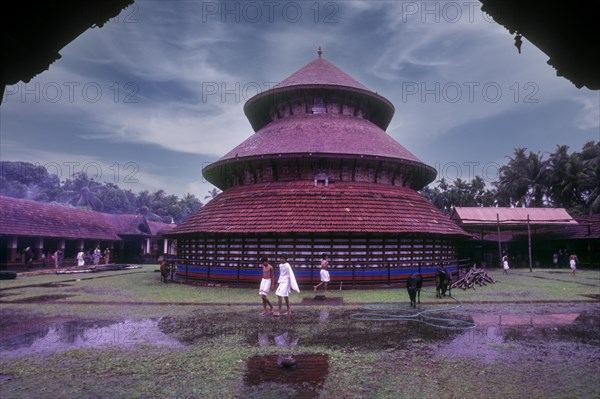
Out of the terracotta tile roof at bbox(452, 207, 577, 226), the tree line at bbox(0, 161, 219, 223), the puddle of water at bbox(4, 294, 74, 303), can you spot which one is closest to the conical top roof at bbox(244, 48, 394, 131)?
the terracotta tile roof at bbox(452, 207, 577, 226)

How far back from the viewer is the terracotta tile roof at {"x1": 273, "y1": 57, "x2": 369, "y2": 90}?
76.5ft

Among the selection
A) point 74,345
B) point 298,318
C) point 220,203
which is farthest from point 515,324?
point 220,203

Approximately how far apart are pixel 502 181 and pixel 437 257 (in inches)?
1821

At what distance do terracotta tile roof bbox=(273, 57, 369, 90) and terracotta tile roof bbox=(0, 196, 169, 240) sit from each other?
2153 centimetres

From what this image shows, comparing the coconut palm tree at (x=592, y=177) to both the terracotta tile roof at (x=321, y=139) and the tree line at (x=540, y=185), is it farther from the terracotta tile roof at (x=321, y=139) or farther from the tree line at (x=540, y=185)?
the terracotta tile roof at (x=321, y=139)

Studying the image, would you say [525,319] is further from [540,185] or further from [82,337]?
[540,185]

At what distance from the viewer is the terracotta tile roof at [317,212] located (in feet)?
54.5

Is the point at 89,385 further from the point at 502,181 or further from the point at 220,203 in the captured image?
the point at 502,181

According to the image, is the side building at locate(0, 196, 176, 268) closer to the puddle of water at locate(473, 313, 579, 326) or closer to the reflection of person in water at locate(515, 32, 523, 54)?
the puddle of water at locate(473, 313, 579, 326)

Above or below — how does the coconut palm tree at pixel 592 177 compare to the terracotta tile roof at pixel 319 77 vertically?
below

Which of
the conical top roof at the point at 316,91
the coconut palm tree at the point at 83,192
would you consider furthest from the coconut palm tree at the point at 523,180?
the coconut palm tree at the point at 83,192

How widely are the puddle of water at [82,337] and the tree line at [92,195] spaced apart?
76.6 metres

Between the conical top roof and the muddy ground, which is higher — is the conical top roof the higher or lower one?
the higher one

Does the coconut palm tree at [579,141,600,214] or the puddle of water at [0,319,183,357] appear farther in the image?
the coconut palm tree at [579,141,600,214]
